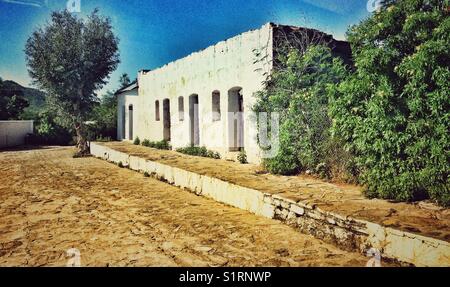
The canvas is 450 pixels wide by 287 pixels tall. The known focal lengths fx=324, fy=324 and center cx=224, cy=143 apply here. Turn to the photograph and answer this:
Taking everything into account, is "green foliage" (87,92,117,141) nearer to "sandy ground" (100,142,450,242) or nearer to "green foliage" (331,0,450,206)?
"sandy ground" (100,142,450,242)

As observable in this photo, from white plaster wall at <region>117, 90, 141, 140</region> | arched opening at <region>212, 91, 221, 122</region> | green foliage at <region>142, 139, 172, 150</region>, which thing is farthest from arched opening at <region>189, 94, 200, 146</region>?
white plaster wall at <region>117, 90, 141, 140</region>

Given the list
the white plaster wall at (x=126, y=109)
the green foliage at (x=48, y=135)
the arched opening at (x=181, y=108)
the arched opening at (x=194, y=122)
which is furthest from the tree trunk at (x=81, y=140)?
the green foliage at (x=48, y=135)

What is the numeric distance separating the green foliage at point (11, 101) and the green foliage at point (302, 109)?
2412 cm

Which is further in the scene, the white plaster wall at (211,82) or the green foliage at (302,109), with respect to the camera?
the white plaster wall at (211,82)

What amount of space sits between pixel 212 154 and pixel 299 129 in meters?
4.08

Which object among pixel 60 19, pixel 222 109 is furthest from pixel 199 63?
pixel 60 19

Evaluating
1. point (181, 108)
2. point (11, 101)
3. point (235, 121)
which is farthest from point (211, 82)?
point (11, 101)

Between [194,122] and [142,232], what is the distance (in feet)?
27.0

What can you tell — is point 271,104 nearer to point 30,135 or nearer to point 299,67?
point 299,67

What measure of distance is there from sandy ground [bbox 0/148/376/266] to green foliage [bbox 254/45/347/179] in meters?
2.14

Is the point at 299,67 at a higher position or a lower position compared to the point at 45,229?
higher

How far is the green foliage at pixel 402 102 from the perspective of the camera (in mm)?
4543

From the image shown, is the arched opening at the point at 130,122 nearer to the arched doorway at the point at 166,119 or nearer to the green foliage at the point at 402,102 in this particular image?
the arched doorway at the point at 166,119

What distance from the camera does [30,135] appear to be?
22312 mm
